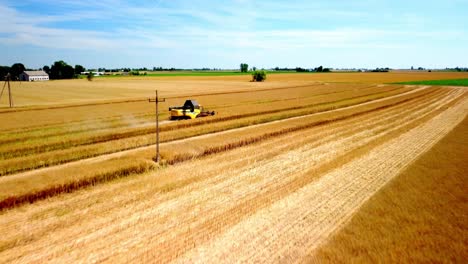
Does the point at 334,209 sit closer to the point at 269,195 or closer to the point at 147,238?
the point at 269,195

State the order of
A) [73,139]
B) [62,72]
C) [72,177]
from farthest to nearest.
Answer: [62,72] → [73,139] → [72,177]

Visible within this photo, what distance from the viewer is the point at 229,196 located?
11.7 metres

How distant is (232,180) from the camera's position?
13.3 metres

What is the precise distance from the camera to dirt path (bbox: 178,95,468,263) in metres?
8.22

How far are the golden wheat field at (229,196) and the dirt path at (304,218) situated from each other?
47 mm

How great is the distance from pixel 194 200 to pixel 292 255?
13.8ft

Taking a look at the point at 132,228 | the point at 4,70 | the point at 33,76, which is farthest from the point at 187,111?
the point at 4,70

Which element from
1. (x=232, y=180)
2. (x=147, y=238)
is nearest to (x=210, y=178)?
(x=232, y=180)

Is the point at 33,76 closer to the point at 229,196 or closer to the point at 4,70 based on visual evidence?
the point at 4,70

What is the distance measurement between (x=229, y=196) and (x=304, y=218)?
2783mm

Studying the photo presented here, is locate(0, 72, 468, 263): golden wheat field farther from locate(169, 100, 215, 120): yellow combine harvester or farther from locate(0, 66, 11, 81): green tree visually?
locate(0, 66, 11, 81): green tree

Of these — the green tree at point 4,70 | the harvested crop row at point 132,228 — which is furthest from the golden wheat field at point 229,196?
the green tree at point 4,70

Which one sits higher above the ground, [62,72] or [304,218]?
[62,72]

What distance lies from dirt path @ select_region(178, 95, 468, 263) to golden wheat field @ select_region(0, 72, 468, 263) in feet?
0.15
